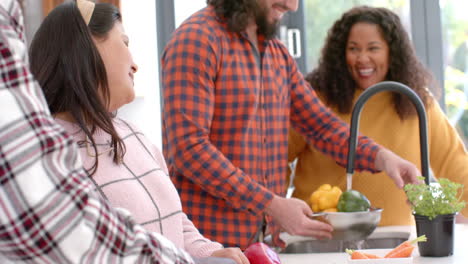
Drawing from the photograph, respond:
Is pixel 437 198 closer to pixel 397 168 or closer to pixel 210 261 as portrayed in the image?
pixel 397 168

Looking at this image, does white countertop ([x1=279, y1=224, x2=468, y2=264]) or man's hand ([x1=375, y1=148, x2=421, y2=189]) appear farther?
man's hand ([x1=375, y1=148, x2=421, y2=189])

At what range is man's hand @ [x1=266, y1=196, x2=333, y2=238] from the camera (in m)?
1.65

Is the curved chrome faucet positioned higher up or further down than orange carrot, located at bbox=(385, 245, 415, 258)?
higher up

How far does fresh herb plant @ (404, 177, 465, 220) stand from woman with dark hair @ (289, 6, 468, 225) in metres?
0.70

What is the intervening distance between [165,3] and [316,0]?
32.1 inches

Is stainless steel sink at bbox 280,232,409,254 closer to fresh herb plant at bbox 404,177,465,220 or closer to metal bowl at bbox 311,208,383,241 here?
metal bowl at bbox 311,208,383,241

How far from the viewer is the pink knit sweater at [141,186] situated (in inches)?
41.6

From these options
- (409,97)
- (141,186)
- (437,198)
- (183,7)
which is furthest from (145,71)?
(141,186)

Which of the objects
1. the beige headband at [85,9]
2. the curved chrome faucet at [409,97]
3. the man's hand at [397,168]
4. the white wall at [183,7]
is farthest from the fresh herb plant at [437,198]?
the white wall at [183,7]

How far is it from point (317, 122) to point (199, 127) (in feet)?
1.84

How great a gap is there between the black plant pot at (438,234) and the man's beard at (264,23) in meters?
0.79

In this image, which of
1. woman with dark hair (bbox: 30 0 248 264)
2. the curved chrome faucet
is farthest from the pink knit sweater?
the curved chrome faucet

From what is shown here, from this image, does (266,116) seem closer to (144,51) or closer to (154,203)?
(154,203)

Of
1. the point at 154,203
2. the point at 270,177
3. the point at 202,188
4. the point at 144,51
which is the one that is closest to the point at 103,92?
the point at 154,203
